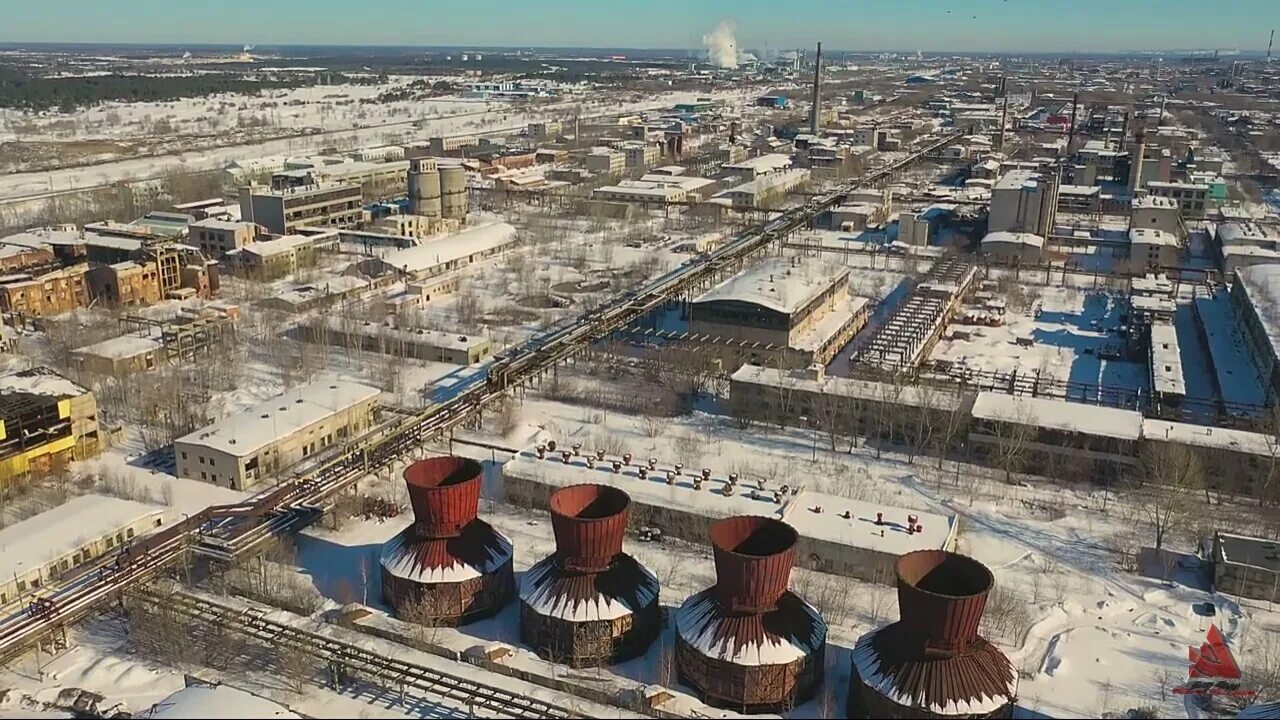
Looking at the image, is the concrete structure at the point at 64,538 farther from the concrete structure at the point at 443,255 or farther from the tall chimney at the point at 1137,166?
the tall chimney at the point at 1137,166

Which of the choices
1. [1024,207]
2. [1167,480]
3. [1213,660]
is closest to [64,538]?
[1213,660]

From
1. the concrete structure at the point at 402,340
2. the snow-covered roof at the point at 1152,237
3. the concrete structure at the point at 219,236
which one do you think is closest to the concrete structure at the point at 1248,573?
the concrete structure at the point at 402,340

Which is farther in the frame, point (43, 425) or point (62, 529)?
point (43, 425)

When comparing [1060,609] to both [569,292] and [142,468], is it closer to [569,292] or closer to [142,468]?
[142,468]

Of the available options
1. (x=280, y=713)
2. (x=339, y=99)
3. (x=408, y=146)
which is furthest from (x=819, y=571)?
(x=339, y=99)

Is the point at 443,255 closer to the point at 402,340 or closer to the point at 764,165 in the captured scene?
the point at 402,340
